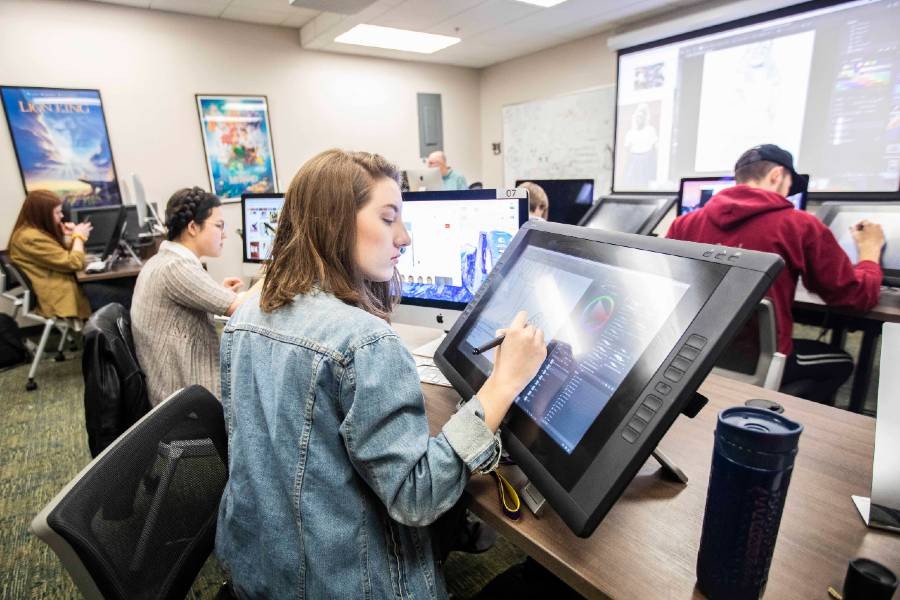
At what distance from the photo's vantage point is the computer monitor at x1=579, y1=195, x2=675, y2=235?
208 cm

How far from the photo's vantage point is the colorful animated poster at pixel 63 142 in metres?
3.94

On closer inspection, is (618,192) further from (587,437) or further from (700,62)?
(587,437)

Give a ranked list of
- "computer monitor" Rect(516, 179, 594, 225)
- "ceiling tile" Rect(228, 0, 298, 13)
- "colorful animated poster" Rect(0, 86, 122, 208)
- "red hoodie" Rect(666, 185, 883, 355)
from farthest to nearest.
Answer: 1. "ceiling tile" Rect(228, 0, 298, 13)
2. "colorful animated poster" Rect(0, 86, 122, 208)
3. "computer monitor" Rect(516, 179, 594, 225)
4. "red hoodie" Rect(666, 185, 883, 355)

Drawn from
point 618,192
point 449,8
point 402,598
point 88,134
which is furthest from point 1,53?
point 618,192

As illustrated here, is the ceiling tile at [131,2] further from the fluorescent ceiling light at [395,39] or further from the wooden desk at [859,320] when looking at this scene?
the wooden desk at [859,320]

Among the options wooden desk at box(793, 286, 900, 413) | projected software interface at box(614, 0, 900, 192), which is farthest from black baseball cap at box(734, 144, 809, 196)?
projected software interface at box(614, 0, 900, 192)

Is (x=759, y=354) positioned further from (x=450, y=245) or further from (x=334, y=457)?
(x=334, y=457)

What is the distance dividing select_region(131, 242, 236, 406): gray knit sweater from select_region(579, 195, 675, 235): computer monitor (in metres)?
1.52

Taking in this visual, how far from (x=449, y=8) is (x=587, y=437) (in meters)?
4.65

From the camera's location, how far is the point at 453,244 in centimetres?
126

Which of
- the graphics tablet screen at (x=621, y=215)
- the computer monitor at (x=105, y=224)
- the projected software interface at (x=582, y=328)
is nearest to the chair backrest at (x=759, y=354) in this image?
the graphics tablet screen at (x=621, y=215)

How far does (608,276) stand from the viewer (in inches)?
25.8

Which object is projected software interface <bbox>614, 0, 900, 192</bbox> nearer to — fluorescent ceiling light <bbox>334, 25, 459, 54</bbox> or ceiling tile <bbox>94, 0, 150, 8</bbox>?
fluorescent ceiling light <bbox>334, 25, 459, 54</bbox>

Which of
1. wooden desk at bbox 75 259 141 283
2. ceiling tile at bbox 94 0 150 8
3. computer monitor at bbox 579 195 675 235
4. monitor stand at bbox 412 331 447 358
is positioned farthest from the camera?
ceiling tile at bbox 94 0 150 8
